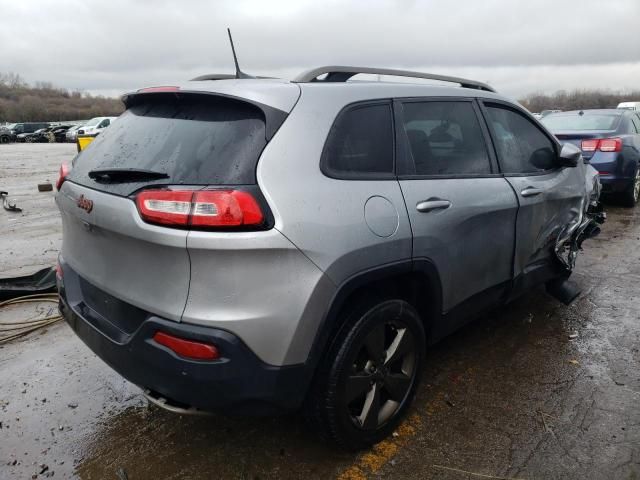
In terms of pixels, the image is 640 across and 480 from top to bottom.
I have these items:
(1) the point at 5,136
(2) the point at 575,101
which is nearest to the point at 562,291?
(1) the point at 5,136

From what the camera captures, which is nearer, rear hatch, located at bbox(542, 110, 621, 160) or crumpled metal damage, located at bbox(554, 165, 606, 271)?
crumpled metal damage, located at bbox(554, 165, 606, 271)

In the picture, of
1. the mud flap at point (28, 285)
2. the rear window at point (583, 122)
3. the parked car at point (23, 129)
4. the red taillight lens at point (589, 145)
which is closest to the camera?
the mud flap at point (28, 285)

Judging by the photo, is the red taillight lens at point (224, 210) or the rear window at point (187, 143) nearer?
the red taillight lens at point (224, 210)

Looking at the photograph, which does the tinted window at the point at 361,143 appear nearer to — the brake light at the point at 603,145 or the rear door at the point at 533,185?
the rear door at the point at 533,185

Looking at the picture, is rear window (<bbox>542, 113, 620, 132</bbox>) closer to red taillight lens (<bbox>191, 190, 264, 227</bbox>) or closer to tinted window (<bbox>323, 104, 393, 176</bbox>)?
tinted window (<bbox>323, 104, 393, 176</bbox>)

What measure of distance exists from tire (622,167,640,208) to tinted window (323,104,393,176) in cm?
719

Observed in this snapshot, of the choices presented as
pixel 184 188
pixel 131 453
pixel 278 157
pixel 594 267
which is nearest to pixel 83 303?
pixel 131 453

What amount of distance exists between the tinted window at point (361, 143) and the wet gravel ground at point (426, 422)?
1410mm

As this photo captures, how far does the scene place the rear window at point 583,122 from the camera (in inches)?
330

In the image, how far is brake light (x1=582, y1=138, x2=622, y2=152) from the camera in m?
7.78

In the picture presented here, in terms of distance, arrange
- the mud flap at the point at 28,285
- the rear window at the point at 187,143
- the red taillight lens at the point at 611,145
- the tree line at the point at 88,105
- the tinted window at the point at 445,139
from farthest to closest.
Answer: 1. the tree line at the point at 88,105
2. the red taillight lens at the point at 611,145
3. the mud flap at the point at 28,285
4. the tinted window at the point at 445,139
5. the rear window at the point at 187,143

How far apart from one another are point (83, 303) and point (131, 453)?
0.80m

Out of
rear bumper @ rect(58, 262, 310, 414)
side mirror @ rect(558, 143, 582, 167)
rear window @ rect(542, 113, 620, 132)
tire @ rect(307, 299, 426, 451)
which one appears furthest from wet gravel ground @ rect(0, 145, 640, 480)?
rear window @ rect(542, 113, 620, 132)

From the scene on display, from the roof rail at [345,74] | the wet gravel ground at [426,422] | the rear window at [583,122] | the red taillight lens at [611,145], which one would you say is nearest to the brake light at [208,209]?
the roof rail at [345,74]
